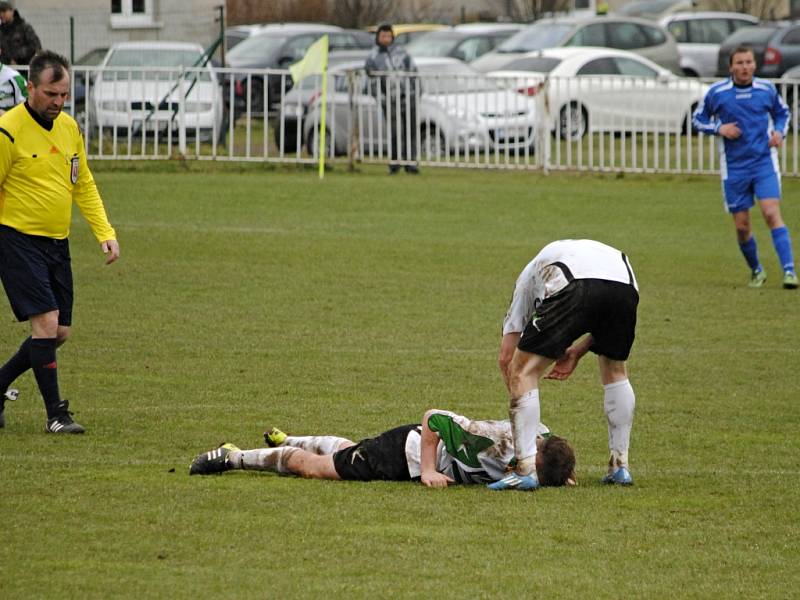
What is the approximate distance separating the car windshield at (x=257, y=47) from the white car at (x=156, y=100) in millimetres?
12538

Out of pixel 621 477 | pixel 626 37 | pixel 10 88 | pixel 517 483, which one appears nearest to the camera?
pixel 517 483

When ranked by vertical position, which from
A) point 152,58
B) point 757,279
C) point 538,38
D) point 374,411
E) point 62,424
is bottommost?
point 757,279

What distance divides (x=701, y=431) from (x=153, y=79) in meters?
16.3

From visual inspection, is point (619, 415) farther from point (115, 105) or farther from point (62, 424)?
point (115, 105)

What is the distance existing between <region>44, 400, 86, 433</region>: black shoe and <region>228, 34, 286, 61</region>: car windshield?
2854cm

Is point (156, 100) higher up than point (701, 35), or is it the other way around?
point (701, 35)

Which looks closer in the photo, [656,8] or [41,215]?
[41,215]

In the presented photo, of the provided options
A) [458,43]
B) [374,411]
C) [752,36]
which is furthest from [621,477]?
[458,43]

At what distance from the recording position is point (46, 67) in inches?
316

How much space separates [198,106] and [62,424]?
1563 centimetres

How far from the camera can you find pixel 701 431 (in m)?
8.80

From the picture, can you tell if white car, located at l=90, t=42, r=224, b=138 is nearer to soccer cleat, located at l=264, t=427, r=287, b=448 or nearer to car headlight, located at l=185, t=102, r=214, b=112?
car headlight, located at l=185, t=102, r=214, b=112

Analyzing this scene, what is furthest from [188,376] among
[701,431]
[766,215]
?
[766,215]

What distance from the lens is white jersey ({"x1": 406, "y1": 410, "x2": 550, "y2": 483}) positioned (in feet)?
23.2
